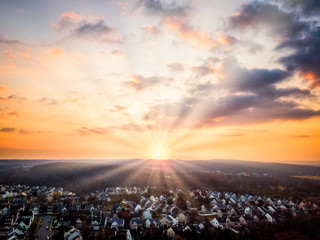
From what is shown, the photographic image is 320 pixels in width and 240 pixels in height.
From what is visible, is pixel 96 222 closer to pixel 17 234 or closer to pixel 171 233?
pixel 17 234

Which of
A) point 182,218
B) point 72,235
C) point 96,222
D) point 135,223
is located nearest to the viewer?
point 72,235

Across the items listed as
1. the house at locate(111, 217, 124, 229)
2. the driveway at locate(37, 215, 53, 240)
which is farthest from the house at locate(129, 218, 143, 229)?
the driveway at locate(37, 215, 53, 240)

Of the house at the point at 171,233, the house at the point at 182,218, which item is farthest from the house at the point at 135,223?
the house at the point at 182,218

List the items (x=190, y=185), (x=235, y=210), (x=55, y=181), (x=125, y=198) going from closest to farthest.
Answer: (x=235, y=210) < (x=125, y=198) < (x=190, y=185) < (x=55, y=181)

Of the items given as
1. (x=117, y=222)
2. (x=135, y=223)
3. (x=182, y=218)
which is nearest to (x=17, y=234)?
(x=117, y=222)

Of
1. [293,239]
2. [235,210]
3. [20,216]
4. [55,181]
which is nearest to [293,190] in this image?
[235,210]

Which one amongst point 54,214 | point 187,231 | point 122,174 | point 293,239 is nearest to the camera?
point 293,239

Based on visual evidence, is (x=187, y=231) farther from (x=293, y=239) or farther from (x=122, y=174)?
(x=122, y=174)

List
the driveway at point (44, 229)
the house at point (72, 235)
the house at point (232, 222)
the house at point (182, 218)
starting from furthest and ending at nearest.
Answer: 1. the house at point (182, 218)
2. the house at point (232, 222)
3. the driveway at point (44, 229)
4. the house at point (72, 235)

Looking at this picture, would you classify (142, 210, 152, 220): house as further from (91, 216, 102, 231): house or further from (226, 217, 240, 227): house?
(226, 217, 240, 227): house

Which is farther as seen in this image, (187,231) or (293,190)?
(293,190)

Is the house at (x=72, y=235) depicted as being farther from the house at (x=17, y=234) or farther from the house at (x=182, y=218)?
the house at (x=182, y=218)
